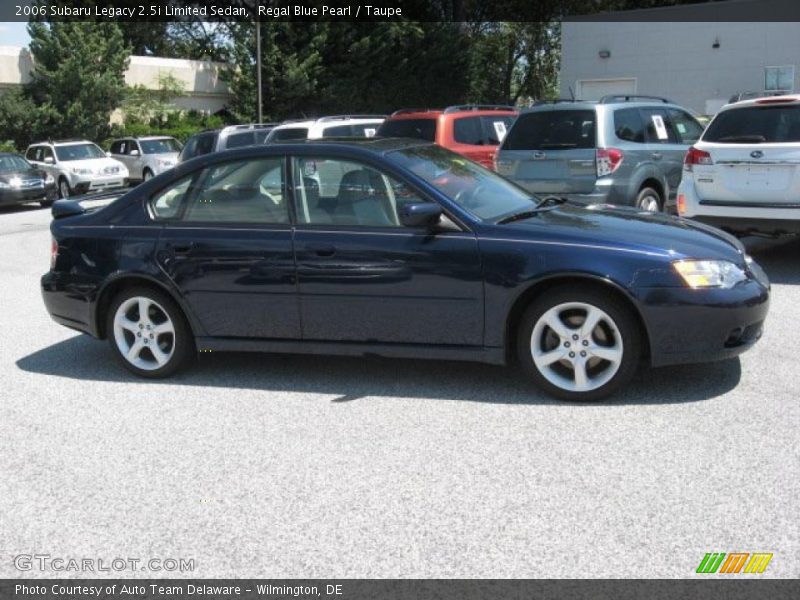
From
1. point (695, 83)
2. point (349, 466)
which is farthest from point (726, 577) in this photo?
point (695, 83)

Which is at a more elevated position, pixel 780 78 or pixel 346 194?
pixel 780 78

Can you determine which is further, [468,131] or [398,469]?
[468,131]

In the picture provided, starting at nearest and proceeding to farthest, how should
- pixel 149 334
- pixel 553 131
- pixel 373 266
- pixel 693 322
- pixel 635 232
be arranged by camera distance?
pixel 693 322 → pixel 635 232 → pixel 373 266 → pixel 149 334 → pixel 553 131

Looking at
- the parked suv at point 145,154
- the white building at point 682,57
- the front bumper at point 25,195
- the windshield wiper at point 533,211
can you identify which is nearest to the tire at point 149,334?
the windshield wiper at point 533,211

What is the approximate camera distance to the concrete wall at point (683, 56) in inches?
1097

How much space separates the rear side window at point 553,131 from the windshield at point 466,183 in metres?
4.31

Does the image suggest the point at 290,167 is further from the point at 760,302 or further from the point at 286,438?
the point at 760,302

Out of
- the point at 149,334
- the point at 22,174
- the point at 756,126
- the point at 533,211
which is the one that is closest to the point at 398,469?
the point at 533,211

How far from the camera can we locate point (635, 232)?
17.8 feet

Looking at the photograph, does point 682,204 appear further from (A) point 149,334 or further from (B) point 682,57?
(B) point 682,57

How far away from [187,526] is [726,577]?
7.14 ft

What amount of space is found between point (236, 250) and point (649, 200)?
257 inches

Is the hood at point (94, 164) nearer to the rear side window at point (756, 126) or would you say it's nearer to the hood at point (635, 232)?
the rear side window at point (756, 126)

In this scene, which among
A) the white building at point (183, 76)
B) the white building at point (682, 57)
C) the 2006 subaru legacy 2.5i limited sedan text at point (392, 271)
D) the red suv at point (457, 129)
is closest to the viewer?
the 2006 subaru legacy 2.5i limited sedan text at point (392, 271)
